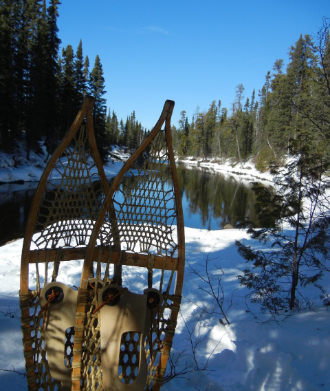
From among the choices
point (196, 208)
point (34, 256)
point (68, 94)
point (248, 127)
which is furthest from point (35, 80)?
point (248, 127)

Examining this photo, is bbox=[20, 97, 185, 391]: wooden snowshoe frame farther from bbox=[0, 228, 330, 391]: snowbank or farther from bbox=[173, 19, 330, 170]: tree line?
bbox=[173, 19, 330, 170]: tree line

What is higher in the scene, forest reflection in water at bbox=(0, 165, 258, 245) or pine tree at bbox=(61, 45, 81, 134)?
pine tree at bbox=(61, 45, 81, 134)

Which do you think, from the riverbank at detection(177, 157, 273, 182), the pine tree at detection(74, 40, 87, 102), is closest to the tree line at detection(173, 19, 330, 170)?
the riverbank at detection(177, 157, 273, 182)

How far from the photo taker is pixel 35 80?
22172mm

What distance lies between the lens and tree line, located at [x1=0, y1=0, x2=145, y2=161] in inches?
792

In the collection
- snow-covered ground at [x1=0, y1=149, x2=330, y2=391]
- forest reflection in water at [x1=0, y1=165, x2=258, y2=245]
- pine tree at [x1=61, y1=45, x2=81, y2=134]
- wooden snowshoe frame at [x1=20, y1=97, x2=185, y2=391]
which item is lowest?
forest reflection in water at [x1=0, y1=165, x2=258, y2=245]

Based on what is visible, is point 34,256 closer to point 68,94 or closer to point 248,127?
point 68,94

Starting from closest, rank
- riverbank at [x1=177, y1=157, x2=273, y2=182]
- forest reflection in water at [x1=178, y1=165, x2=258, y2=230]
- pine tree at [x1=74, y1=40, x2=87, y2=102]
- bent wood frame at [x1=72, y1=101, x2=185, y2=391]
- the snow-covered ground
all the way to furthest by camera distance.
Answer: bent wood frame at [x1=72, y1=101, x2=185, y2=391] < the snow-covered ground < forest reflection in water at [x1=178, y1=165, x2=258, y2=230] < pine tree at [x1=74, y1=40, x2=87, y2=102] < riverbank at [x1=177, y1=157, x2=273, y2=182]

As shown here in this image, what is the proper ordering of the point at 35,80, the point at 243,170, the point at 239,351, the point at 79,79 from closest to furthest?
the point at 239,351, the point at 35,80, the point at 79,79, the point at 243,170

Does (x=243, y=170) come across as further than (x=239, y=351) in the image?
Yes

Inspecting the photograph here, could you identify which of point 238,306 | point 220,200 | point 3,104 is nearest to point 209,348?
point 238,306

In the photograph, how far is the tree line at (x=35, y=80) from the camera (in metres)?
20.1

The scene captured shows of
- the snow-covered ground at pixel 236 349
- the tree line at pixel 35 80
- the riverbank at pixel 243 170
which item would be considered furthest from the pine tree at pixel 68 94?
the snow-covered ground at pixel 236 349

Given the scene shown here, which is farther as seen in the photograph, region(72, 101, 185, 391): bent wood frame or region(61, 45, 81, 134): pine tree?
region(61, 45, 81, 134): pine tree
